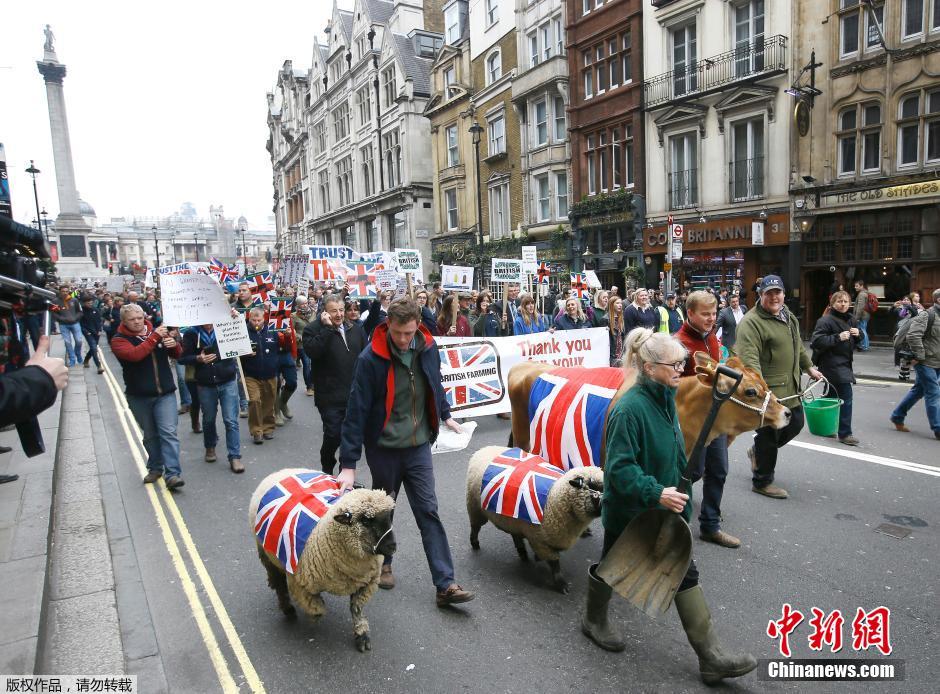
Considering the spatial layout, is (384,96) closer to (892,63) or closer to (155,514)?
(892,63)

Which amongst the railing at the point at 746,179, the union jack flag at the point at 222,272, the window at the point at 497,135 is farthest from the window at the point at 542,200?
the union jack flag at the point at 222,272

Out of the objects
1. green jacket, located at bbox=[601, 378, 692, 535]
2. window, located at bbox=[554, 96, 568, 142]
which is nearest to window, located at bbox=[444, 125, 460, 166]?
window, located at bbox=[554, 96, 568, 142]

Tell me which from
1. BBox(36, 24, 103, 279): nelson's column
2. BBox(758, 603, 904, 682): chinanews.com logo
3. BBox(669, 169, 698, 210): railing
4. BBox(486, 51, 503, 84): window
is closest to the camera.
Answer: BBox(758, 603, 904, 682): chinanews.com logo

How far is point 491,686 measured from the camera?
11.1 feet

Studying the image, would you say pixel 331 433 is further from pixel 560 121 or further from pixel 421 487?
pixel 560 121

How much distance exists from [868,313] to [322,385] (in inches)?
667

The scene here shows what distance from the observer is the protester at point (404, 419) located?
417cm

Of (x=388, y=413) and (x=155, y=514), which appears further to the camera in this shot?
(x=155, y=514)

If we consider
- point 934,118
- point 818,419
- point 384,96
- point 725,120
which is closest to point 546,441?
point 818,419

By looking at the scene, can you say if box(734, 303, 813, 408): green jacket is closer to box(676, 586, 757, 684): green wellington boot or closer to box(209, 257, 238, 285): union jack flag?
box(676, 586, 757, 684): green wellington boot

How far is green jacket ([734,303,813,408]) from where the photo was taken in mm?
5762

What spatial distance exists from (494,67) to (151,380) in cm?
3025

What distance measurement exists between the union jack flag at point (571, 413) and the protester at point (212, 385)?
4.07 m

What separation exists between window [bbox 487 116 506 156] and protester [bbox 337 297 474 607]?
29.0 meters
